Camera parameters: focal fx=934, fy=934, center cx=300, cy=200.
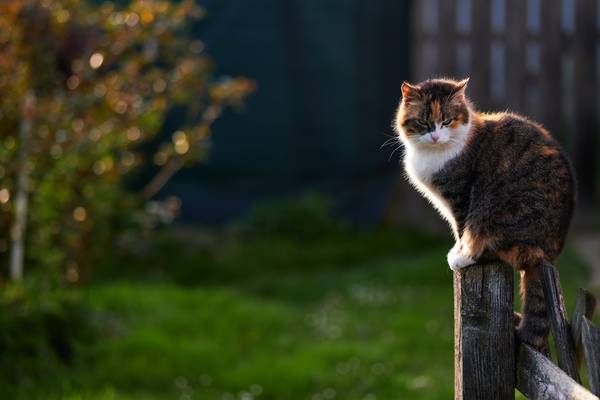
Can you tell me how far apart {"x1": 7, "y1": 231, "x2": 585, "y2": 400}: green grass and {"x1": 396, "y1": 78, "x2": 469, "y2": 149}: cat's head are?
247 cm

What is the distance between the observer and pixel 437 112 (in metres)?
3.01

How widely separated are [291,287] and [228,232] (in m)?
1.42

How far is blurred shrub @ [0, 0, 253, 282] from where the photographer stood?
5.97 metres

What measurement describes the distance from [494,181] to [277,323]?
3.82 m

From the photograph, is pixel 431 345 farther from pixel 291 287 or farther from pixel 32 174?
pixel 32 174

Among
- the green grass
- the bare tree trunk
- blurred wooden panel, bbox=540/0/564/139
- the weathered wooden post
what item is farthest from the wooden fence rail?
blurred wooden panel, bbox=540/0/564/139

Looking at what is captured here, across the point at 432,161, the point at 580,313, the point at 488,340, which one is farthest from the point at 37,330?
the point at 580,313

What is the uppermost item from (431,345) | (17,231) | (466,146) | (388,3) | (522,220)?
(388,3)

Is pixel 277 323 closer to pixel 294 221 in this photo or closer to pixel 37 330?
pixel 37 330

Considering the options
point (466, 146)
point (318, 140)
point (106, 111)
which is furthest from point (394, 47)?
point (466, 146)

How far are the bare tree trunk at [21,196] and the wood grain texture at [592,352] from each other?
4360mm

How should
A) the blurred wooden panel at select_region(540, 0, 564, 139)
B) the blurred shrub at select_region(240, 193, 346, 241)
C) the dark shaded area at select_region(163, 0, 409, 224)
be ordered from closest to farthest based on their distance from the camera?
the blurred shrub at select_region(240, 193, 346, 241)
the dark shaded area at select_region(163, 0, 409, 224)
the blurred wooden panel at select_region(540, 0, 564, 139)

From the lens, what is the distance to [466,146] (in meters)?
3.06

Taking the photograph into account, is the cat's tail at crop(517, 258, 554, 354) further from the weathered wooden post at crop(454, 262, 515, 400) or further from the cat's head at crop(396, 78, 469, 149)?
the cat's head at crop(396, 78, 469, 149)
